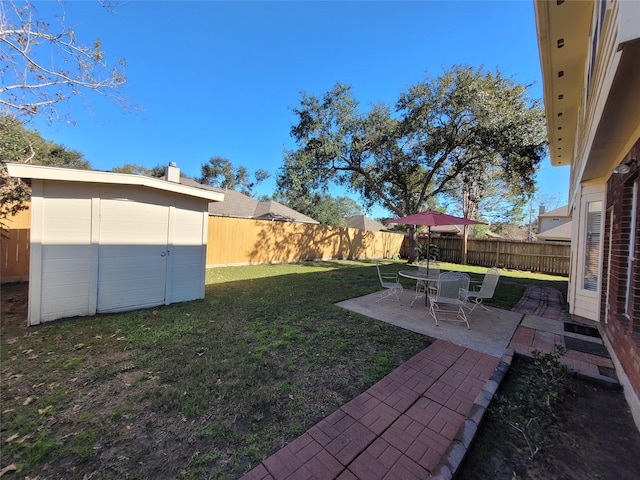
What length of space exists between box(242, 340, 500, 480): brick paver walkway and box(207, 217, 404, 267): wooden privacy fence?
9545 mm

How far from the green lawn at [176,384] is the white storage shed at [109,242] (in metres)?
0.41

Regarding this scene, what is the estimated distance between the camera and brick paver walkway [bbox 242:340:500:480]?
5.86ft

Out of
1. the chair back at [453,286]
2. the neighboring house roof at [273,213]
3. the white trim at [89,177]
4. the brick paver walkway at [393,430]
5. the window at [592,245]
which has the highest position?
the neighboring house roof at [273,213]

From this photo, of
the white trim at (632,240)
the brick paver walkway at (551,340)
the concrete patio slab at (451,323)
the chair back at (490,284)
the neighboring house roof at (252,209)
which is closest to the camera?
the white trim at (632,240)

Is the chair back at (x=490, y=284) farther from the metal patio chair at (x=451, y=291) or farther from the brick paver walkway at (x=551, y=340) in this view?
the brick paver walkway at (x=551, y=340)

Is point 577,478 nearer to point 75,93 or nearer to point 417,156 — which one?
point 75,93

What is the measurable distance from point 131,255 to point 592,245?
9.44 metres

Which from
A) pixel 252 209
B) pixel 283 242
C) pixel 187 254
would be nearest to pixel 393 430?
pixel 187 254

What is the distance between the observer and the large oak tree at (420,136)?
1120cm

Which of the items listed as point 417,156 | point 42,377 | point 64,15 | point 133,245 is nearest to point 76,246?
point 133,245

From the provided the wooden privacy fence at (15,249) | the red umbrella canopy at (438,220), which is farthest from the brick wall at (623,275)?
the wooden privacy fence at (15,249)

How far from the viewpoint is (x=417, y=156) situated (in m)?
14.1

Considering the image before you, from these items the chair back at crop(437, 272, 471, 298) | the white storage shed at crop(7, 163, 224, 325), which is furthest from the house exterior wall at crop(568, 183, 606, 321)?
the white storage shed at crop(7, 163, 224, 325)

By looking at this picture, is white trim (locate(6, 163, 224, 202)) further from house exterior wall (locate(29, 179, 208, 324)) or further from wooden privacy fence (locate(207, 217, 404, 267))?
wooden privacy fence (locate(207, 217, 404, 267))
